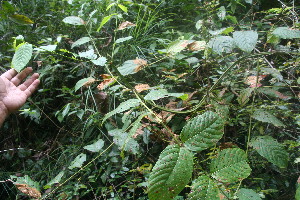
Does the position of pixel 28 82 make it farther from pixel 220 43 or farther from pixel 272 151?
pixel 272 151

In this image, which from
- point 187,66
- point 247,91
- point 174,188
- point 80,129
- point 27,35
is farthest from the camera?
point 27,35

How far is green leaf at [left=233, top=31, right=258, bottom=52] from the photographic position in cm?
77

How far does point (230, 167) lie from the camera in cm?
45

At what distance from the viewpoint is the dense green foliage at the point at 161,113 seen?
0.49 m

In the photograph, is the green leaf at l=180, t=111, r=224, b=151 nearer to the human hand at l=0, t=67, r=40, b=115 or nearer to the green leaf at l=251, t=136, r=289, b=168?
the green leaf at l=251, t=136, r=289, b=168

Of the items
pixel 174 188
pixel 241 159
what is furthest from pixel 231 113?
pixel 174 188

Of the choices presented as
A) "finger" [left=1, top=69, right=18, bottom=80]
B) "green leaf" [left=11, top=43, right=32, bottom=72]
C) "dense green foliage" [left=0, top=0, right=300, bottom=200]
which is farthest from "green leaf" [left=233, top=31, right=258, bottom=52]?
"finger" [left=1, top=69, right=18, bottom=80]

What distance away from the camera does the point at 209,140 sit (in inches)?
18.3

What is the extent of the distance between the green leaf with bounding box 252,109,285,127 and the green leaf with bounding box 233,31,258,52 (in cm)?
27

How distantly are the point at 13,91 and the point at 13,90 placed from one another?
0.01m

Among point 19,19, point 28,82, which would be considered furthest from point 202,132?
point 28,82

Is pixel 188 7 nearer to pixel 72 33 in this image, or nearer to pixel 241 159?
pixel 72 33

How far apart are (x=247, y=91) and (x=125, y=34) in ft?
3.29

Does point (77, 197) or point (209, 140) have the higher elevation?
Result: point (209, 140)
